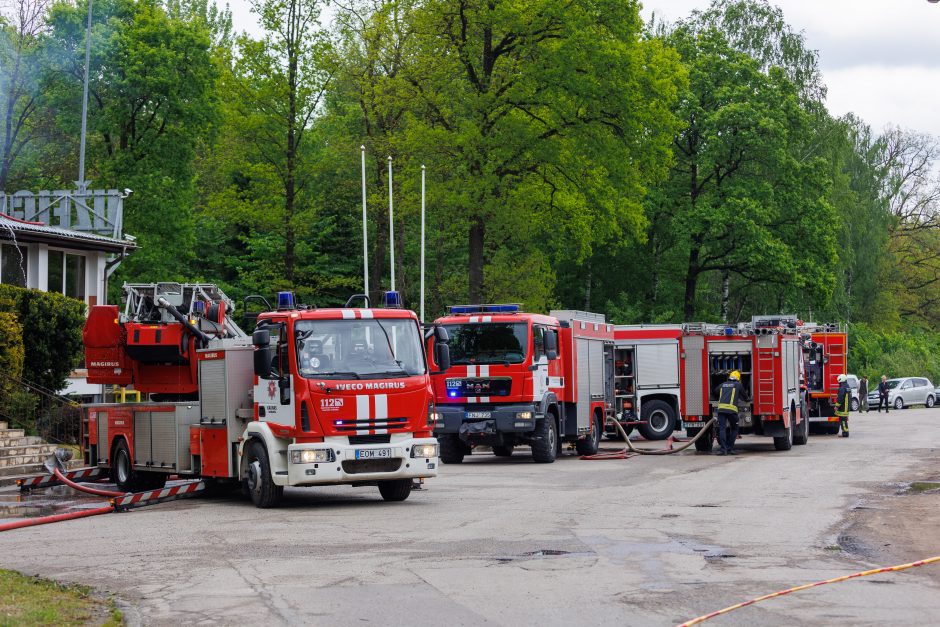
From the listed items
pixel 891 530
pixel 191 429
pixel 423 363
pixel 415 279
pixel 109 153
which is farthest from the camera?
pixel 415 279

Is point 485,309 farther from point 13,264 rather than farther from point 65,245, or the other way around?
point 65,245

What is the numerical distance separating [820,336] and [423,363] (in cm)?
2172

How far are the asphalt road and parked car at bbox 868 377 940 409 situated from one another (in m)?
44.1

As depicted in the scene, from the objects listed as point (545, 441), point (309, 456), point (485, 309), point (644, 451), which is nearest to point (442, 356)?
point (309, 456)

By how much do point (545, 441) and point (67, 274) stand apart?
49.3ft

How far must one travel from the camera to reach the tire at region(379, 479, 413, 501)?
16.9 metres

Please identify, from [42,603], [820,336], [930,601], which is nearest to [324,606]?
[42,603]

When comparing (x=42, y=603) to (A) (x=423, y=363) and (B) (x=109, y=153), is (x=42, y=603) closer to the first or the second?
(A) (x=423, y=363)

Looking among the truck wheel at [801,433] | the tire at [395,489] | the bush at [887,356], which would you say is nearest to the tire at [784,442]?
the truck wheel at [801,433]

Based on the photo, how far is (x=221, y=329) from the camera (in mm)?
18438

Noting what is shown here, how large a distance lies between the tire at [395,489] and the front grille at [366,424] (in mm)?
1193

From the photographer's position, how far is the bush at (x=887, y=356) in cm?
6500

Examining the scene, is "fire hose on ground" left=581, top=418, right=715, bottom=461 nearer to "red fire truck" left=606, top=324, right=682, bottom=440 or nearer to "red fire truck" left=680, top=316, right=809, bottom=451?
"red fire truck" left=680, top=316, right=809, bottom=451

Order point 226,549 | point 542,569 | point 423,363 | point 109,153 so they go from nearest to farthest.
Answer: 1. point 542,569
2. point 226,549
3. point 423,363
4. point 109,153
